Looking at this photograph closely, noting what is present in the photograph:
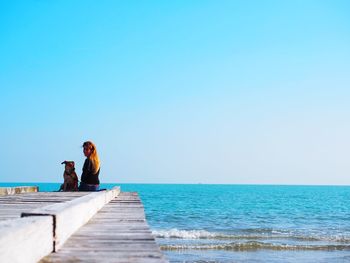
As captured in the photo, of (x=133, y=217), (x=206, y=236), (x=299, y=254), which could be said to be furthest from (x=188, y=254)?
(x=133, y=217)

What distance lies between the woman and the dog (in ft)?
2.71

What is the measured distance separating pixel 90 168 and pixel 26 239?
862 cm

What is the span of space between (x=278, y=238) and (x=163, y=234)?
5.84 m

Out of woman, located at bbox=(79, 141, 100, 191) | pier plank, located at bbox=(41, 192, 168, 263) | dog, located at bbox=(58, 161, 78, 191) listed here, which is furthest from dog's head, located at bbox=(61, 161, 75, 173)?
pier plank, located at bbox=(41, 192, 168, 263)

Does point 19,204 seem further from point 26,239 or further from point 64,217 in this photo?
point 26,239

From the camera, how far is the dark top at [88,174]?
10547 millimetres

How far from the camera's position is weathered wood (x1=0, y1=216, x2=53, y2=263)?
71.2 inches

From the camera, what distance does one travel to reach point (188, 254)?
17.3 m

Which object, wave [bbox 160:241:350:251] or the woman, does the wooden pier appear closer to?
the woman

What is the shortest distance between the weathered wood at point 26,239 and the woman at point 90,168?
25.9ft

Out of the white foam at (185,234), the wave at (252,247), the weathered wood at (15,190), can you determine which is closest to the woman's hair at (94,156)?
the weathered wood at (15,190)

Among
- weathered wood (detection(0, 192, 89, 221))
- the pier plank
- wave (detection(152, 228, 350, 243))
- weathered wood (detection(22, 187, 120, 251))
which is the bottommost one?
wave (detection(152, 228, 350, 243))

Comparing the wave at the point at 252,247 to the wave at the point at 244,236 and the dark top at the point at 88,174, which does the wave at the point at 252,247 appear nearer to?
the wave at the point at 244,236

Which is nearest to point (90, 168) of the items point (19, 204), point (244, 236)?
point (19, 204)
